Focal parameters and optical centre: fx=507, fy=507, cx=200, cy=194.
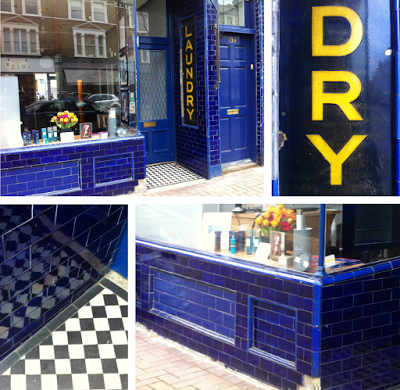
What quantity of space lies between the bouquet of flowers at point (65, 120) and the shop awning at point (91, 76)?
0.89 ft

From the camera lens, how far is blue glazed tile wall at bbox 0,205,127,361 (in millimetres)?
2812

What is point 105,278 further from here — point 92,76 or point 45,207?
point 92,76

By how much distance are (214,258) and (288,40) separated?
1.60 meters

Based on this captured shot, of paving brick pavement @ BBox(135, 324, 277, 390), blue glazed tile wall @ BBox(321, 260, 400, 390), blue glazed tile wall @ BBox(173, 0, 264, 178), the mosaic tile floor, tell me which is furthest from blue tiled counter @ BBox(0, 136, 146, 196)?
blue glazed tile wall @ BBox(321, 260, 400, 390)

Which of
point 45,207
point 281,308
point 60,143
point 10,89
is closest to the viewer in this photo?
point 45,207

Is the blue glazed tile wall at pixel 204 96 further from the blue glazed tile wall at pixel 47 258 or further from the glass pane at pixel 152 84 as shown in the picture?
the blue glazed tile wall at pixel 47 258

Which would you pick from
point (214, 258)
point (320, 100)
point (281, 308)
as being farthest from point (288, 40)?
point (281, 308)

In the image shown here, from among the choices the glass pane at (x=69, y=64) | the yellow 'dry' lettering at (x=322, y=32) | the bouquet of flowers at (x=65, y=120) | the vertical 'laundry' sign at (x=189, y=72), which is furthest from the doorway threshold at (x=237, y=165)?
the yellow 'dry' lettering at (x=322, y=32)

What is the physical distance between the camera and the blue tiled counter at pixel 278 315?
2990 mm

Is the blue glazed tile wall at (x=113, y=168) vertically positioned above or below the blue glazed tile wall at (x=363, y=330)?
above

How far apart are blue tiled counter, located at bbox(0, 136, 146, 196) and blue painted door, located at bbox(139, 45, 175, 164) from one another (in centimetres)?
106

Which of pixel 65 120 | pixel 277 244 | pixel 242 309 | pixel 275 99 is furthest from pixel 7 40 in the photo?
pixel 242 309

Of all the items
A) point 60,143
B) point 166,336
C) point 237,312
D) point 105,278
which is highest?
point 60,143

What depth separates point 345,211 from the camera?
3.02 m
